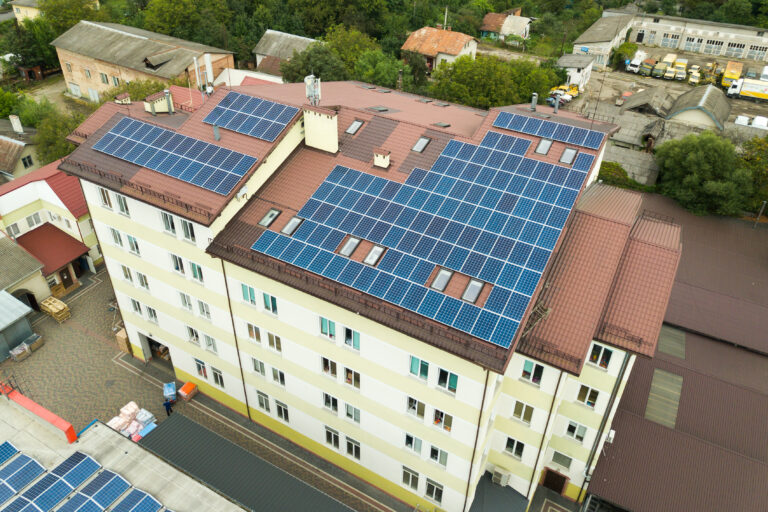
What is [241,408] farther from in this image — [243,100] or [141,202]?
[243,100]

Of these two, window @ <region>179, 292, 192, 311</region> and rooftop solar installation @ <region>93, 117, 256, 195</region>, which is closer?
rooftop solar installation @ <region>93, 117, 256, 195</region>

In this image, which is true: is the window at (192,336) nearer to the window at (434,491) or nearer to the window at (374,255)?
the window at (374,255)

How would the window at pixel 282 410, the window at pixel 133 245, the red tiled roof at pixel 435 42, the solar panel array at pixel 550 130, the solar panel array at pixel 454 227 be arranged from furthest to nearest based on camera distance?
1. the red tiled roof at pixel 435 42
2. the window at pixel 133 245
3. the window at pixel 282 410
4. the solar panel array at pixel 550 130
5. the solar panel array at pixel 454 227

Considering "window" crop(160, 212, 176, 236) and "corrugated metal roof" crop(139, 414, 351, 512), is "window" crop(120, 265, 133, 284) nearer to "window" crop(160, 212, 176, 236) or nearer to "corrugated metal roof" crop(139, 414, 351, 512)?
"window" crop(160, 212, 176, 236)

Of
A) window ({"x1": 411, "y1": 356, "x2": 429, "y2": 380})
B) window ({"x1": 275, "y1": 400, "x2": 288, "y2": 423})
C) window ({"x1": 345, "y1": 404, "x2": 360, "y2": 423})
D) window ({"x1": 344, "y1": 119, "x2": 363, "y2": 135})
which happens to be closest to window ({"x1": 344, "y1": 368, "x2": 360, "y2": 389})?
window ({"x1": 345, "y1": 404, "x2": 360, "y2": 423})

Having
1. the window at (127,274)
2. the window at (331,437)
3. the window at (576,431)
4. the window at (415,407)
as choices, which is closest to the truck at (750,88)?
the window at (576,431)
